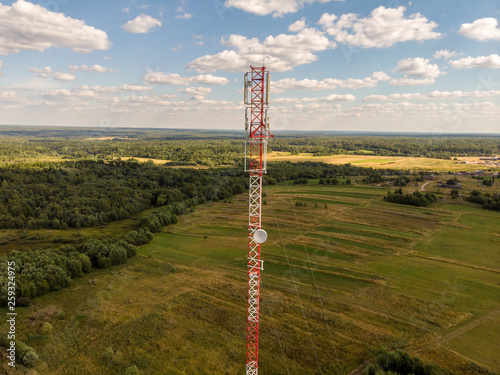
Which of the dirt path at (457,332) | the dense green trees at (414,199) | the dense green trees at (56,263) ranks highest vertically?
the dense green trees at (414,199)

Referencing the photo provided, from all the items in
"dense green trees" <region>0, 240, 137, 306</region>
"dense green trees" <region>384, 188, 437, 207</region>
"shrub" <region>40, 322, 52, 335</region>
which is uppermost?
"dense green trees" <region>384, 188, 437, 207</region>

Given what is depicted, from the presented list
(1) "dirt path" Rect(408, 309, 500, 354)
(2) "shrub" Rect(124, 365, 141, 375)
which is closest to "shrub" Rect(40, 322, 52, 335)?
(2) "shrub" Rect(124, 365, 141, 375)

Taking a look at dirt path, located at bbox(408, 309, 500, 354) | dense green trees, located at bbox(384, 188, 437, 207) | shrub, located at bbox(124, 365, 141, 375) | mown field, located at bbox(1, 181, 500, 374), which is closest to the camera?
shrub, located at bbox(124, 365, 141, 375)

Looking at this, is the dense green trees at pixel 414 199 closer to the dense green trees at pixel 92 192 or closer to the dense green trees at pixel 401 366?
the dense green trees at pixel 92 192

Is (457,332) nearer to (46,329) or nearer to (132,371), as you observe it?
(132,371)

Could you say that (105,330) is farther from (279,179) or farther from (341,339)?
(279,179)

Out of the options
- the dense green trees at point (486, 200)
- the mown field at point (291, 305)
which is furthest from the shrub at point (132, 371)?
the dense green trees at point (486, 200)

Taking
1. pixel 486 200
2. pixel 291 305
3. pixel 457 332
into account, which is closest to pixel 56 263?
pixel 291 305

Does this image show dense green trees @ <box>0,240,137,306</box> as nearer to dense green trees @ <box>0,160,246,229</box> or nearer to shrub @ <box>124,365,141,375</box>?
shrub @ <box>124,365,141,375</box>

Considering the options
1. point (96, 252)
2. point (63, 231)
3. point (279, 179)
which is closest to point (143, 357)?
point (96, 252)
